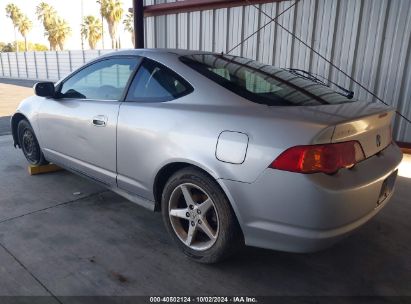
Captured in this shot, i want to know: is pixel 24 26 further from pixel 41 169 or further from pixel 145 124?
pixel 145 124

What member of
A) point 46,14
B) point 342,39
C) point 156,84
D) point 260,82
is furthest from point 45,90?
point 46,14

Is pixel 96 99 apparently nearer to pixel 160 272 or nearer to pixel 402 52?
pixel 160 272

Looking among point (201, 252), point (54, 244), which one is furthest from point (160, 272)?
point (54, 244)

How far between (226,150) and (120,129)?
1041 millimetres

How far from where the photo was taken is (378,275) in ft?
7.82

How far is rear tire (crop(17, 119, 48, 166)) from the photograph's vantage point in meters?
4.12

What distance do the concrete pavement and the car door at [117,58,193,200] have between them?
→ 46cm

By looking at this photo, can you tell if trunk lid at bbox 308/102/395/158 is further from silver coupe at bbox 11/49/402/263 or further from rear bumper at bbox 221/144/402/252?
rear bumper at bbox 221/144/402/252

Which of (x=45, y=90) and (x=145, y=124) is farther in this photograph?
(x=45, y=90)

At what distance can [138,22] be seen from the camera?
7.60 meters

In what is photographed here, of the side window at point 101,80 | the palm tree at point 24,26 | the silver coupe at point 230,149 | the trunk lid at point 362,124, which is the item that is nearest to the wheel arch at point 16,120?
the side window at point 101,80

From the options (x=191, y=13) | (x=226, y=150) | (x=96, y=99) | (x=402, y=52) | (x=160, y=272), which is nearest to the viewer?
(x=226, y=150)

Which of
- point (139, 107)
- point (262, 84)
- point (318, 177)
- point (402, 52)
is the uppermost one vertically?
point (402, 52)

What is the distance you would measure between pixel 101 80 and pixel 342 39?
13.3 feet
